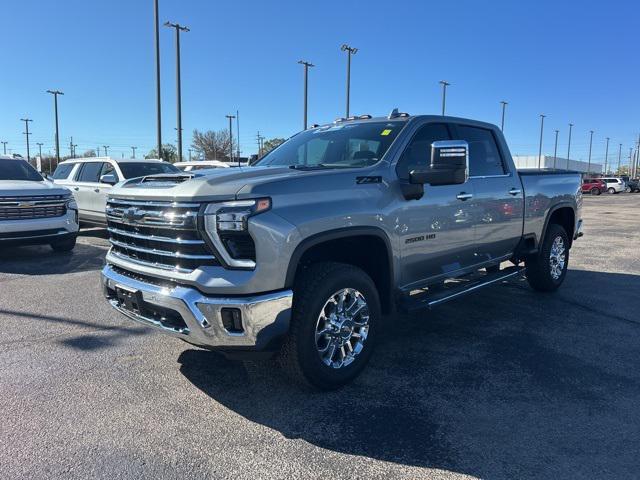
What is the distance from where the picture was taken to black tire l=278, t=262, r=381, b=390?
3.40 m

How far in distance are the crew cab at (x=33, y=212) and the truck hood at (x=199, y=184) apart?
18.0 feet

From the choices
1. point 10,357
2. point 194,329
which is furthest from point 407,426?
point 10,357

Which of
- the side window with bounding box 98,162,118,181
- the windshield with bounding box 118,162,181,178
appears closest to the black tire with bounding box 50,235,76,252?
the windshield with bounding box 118,162,181,178

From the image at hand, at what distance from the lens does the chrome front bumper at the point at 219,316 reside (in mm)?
3158

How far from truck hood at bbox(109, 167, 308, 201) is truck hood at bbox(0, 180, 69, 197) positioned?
553 centimetres

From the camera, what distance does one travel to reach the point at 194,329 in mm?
3242

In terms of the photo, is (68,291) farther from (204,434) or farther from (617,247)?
(617,247)

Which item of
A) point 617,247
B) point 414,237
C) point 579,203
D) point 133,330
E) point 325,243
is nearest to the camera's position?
point 325,243

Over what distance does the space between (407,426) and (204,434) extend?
1.26 metres

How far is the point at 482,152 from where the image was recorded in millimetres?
5523

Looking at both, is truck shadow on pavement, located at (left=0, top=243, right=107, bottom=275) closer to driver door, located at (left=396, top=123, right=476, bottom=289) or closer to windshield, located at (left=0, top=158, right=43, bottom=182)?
windshield, located at (left=0, top=158, right=43, bottom=182)

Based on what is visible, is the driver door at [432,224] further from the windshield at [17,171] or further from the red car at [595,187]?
the red car at [595,187]

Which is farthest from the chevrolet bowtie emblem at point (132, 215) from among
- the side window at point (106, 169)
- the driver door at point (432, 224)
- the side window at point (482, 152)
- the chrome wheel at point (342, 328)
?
the side window at point (106, 169)

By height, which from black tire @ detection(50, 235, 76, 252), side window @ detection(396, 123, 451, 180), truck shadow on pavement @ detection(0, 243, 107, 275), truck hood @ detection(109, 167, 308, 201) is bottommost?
truck shadow on pavement @ detection(0, 243, 107, 275)
